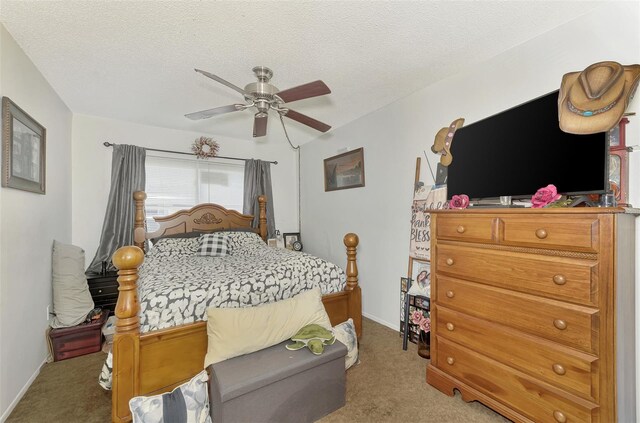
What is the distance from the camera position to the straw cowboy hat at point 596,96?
1.43m

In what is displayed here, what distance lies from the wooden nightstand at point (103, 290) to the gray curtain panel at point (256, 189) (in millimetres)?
1970

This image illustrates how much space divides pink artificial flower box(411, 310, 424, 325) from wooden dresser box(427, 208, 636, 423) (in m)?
0.64

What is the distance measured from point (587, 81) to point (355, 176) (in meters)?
2.39

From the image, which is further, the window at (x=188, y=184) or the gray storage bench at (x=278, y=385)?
the window at (x=188, y=184)

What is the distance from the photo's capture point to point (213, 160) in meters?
4.29

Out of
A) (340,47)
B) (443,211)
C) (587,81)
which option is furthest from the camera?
(340,47)

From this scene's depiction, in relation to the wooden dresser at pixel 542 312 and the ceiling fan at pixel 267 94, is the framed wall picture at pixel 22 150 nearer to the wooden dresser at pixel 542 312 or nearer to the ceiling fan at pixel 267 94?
the ceiling fan at pixel 267 94

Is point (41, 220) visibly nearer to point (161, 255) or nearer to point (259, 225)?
point (161, 255)

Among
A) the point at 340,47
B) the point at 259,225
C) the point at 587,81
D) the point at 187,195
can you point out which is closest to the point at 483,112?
the point at 587,81

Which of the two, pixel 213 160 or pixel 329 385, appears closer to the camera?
pixel 329 385

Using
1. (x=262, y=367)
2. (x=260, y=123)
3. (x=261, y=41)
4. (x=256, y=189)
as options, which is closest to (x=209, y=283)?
(x=262, y=367)

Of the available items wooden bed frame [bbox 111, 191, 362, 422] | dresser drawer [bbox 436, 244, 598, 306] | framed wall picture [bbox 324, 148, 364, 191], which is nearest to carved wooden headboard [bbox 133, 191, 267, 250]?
framed wall picture [bbox 324, 148, 364, 191]

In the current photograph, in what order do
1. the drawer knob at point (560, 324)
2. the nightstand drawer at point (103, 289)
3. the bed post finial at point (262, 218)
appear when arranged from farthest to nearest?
the bed post finial at point (262, 218) < the nightstand drawer at point (103, 289) < the drawer knob at point (560, 324)

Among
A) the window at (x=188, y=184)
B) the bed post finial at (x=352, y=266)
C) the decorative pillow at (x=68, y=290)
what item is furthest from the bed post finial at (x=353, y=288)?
the decorative pillow at (x=68, y=290)
